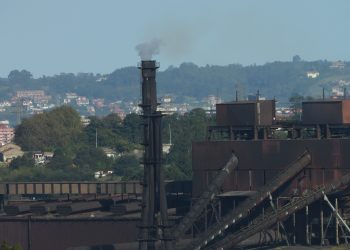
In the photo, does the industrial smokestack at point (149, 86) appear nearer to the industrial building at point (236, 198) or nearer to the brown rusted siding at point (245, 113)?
the industrial building at point (236, 198)

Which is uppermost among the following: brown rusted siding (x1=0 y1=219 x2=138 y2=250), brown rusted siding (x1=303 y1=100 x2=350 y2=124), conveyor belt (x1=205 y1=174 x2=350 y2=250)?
brown rusted siding (x1=303 y1=100 x2=350 y2=124)

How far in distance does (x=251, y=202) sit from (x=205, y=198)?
2.89 m

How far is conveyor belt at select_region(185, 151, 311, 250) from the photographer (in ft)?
262

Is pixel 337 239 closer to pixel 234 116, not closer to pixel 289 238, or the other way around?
pixel 289 238

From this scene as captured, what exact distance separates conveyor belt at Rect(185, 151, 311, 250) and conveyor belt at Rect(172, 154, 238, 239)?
4.13ft

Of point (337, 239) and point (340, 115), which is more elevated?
point (340, 115)

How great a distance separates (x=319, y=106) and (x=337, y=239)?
9.80 m

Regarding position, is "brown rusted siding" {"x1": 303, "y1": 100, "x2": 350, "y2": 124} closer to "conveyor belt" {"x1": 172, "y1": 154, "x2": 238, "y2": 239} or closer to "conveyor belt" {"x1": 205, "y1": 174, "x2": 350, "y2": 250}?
"conveyor belt" {"x1": 172, "y1": 154, "x2": 238, "y2": 239}

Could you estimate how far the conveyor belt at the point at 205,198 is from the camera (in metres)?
81.7

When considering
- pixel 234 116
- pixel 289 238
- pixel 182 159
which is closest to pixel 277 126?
pixel 234 116

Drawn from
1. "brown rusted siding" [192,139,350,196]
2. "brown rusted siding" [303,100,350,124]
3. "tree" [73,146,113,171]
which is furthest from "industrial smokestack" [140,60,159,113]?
"tree" [73,146,113,171]

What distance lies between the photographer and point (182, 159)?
17062 centimetres

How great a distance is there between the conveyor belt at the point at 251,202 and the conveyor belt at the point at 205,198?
49.6 inches

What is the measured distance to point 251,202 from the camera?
83062mm
